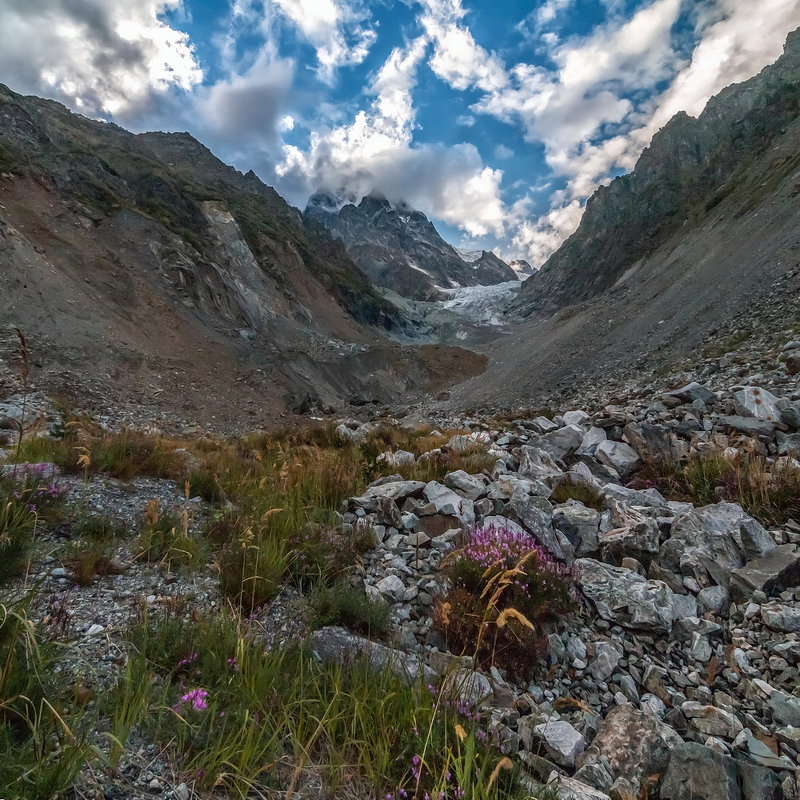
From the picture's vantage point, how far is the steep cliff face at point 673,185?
69.4 m

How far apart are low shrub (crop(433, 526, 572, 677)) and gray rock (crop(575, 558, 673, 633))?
231 millimetres

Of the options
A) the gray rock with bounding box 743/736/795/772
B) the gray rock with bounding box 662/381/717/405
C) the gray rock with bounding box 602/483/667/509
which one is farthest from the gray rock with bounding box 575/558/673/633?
the gray rock with bounding box 662/381/717/405

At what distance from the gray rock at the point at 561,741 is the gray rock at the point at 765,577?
2.29m

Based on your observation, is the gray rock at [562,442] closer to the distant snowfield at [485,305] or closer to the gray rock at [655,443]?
the gray rock at [655,443]

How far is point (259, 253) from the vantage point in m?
57.4

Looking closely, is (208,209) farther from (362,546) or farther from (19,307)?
(362,546)

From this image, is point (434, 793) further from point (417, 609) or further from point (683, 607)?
point (683, 607)

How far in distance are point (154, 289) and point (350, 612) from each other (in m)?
36.5

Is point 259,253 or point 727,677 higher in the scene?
Answer: point 259,253

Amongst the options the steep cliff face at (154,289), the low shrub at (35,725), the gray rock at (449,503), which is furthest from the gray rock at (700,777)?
the steep cliff face at (154,289)

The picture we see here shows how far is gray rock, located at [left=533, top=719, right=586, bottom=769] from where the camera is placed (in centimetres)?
220

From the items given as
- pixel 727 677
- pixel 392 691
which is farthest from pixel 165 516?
pixel 727 677

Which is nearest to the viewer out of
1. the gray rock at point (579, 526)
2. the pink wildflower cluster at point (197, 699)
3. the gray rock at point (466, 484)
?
the pink wildflower cluster at point (197, 699)

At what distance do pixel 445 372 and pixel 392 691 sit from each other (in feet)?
175
